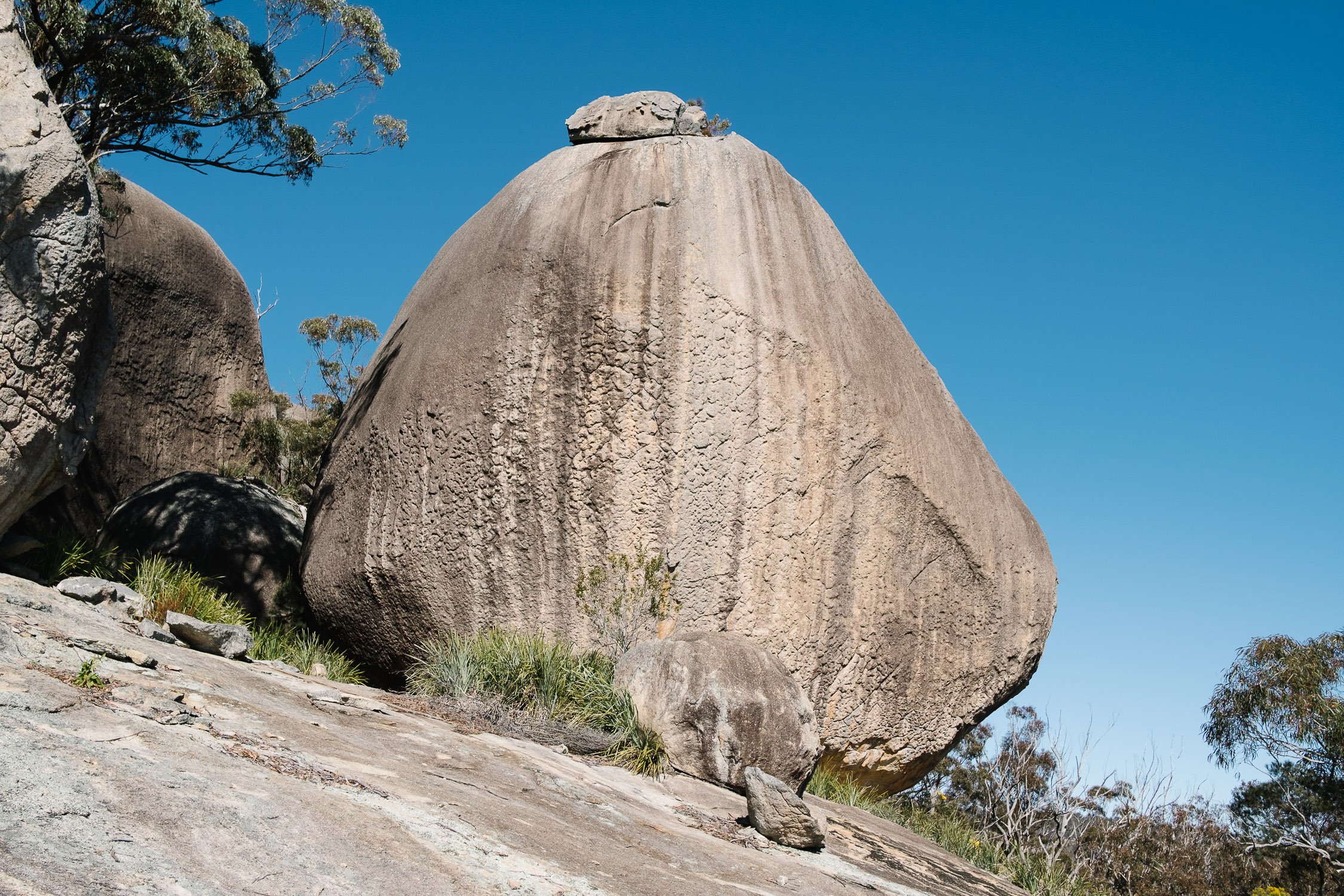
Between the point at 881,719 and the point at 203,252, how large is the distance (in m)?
10.6

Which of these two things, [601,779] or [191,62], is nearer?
[601,779]

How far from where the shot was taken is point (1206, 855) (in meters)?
19.5

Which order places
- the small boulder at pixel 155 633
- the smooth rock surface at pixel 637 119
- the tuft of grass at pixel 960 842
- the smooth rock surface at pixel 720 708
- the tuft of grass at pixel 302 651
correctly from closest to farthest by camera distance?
the small boulder at pixel 155 633 < the smooth rock surface at pixel 720 708 < the tuft of grass at pixel 302 651 < the tuft of grass at pixel 960 842 < the smooth rock surface at pixel 637 119

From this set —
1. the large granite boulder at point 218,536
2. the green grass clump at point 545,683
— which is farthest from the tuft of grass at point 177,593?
the green grass clump at point 545,683

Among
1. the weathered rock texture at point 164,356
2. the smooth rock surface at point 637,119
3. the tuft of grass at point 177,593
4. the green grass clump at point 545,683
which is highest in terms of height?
the smooth rock surface at point 637,119

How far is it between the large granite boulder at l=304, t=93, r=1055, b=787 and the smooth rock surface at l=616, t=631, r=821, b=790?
2.45 feet

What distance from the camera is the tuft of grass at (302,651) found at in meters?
8.90

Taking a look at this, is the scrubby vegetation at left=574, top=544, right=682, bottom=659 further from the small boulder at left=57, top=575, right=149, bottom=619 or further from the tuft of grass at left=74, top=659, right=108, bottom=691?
the tuft of grass at left=74, top=659, right=108, bottom=691

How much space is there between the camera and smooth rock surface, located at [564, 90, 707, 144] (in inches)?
403

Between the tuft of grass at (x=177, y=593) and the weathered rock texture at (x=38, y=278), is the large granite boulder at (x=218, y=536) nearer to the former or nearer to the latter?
the tuft of grass at (x=177, y=593)

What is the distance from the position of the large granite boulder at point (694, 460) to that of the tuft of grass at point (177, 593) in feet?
3.85

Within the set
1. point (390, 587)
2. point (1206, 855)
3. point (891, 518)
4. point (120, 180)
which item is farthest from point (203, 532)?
point (1206, 855)

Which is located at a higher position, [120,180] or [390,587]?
[120,180]

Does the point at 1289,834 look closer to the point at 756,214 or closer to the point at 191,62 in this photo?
the point at 756,214
